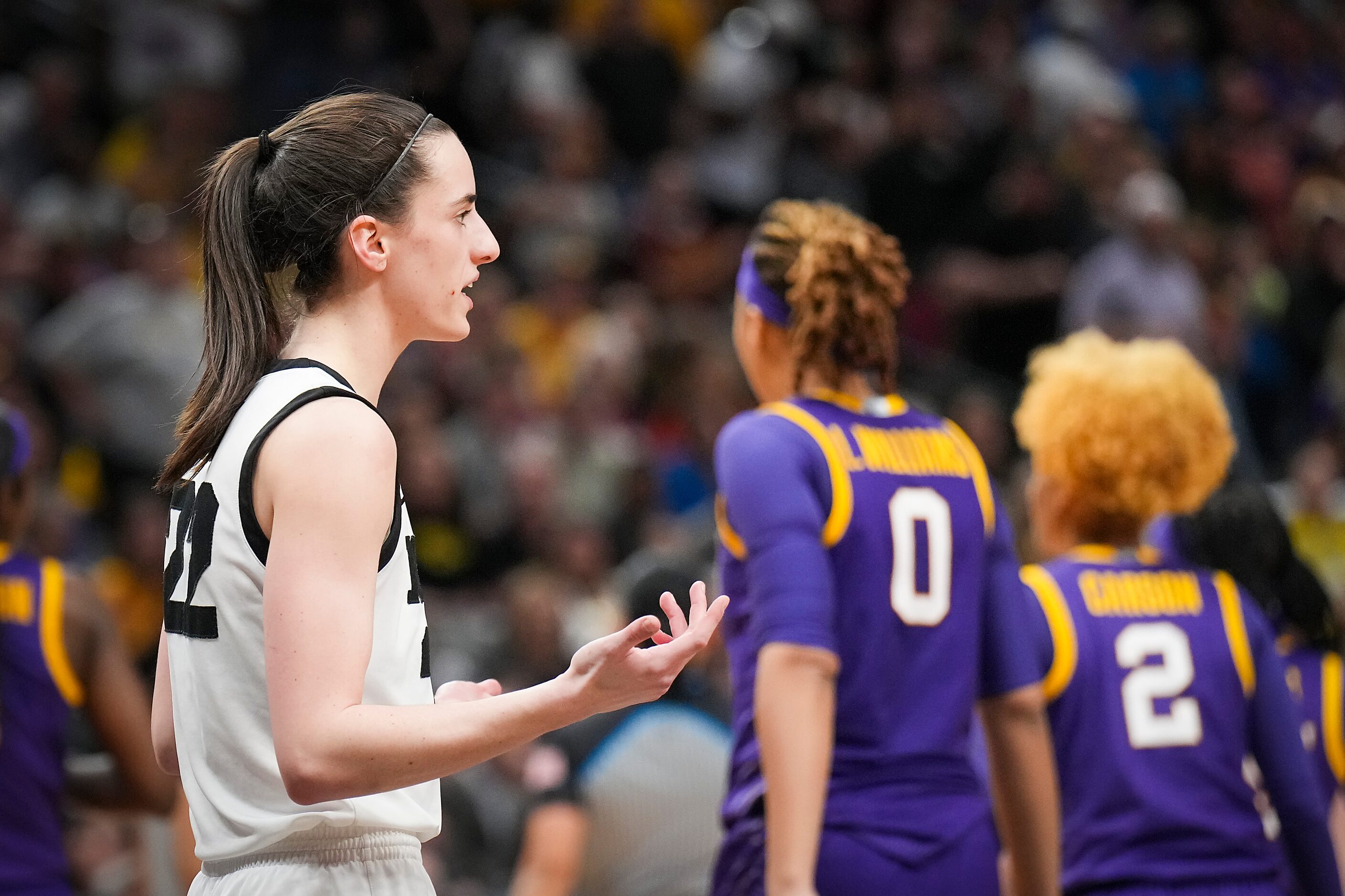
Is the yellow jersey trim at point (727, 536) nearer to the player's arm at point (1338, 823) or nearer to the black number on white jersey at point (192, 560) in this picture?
the black number on white jersey at point (192, 560)

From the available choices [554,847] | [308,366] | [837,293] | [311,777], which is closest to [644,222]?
[554,847]

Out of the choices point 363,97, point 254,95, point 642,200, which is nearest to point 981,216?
point 642,200

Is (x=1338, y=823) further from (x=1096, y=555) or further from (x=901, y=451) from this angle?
(x=901, y=451)

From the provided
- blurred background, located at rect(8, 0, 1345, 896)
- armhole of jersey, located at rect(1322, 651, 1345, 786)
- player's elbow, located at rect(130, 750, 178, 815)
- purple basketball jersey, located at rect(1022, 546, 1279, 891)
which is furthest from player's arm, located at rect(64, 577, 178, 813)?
armhole of jersey, located at rect(1322, 651, 1345, 786)

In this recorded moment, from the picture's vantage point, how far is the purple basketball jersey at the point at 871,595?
2.91 m

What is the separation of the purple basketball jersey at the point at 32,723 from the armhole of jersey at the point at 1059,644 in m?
2.27

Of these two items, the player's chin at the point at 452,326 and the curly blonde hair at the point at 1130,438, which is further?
the curly blonde hair at the point at 1130,438

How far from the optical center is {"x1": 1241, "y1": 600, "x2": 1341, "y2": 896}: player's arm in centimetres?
333

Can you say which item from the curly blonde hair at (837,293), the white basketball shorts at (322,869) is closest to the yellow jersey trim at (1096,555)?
the curly blonde hair at (837,293)

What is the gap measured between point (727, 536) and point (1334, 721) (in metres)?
1.87

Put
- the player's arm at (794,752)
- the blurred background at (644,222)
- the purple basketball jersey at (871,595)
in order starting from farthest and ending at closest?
the blurred background at (644,222) < the purple basketball jersey at (871,595) < the player's arm at (794,752)

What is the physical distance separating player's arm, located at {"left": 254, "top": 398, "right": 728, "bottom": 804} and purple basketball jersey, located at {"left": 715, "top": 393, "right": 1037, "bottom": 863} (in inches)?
39.3

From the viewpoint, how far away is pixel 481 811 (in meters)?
5.97

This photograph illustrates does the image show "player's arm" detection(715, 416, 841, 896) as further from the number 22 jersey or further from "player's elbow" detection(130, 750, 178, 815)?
"player's elbow" detection(130, 750, 178, 815)
